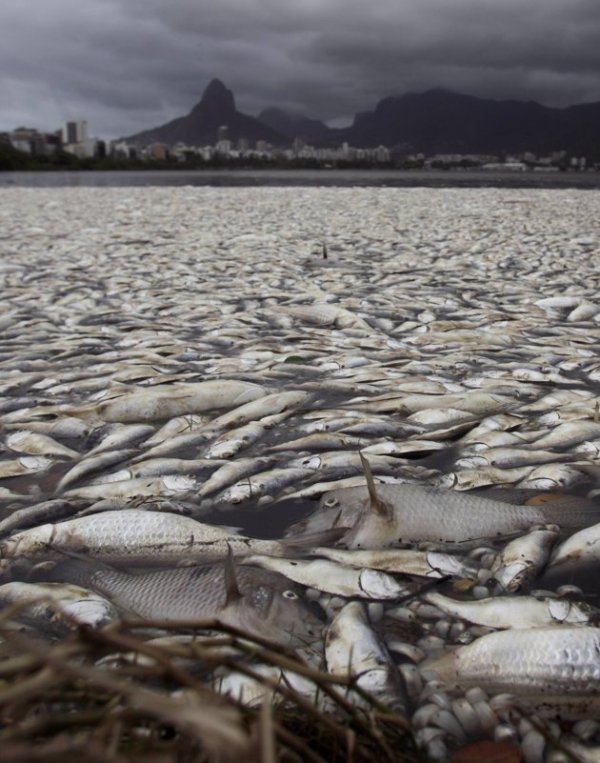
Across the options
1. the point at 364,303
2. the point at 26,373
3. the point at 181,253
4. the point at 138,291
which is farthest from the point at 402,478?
the point at 181,253

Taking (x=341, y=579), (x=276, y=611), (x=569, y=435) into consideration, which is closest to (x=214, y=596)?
(x=276, y=611)

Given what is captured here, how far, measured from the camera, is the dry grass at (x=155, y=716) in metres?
0.80

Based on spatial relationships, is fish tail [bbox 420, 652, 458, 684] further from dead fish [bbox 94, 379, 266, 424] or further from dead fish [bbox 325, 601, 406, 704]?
dead fish [bbox 94, 379, 266, 424]

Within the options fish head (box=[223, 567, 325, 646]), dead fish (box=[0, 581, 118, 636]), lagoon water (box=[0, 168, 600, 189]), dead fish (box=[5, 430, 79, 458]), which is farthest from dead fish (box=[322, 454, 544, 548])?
A: lagoon water (box=[0, 168, 600, 189])

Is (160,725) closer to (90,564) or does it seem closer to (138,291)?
(90,564)

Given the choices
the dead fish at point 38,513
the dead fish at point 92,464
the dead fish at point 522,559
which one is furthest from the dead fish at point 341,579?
the dead fish at point 92,464

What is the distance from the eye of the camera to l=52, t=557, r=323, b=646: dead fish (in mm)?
2059

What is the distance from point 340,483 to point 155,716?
218 centimetres

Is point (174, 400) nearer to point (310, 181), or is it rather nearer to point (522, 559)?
point (522, 559)

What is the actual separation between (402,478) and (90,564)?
1437 millimetres

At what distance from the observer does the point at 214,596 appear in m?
2.21

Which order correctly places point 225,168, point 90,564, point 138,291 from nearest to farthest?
point 90,564 < point 138,291 < point 225,168

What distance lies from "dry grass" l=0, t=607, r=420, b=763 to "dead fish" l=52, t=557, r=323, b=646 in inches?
20.3

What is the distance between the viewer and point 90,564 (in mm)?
2506
